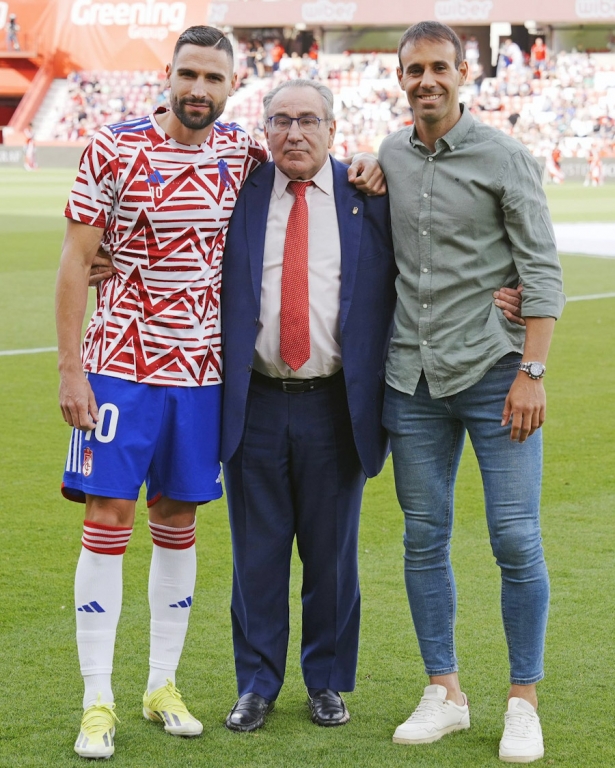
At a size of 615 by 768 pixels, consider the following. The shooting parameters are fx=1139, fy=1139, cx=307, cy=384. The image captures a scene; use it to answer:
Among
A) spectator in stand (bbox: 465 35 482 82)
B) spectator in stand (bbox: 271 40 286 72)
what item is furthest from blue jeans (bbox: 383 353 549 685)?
spectator in stand (bbox: 271 40 286 72)

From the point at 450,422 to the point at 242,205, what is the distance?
89 cm

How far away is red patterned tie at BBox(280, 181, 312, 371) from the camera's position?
334cm

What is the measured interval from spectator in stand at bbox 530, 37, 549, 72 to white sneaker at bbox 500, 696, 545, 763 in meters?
41.9

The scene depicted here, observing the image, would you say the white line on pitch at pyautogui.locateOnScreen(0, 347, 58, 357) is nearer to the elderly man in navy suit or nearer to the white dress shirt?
the elderly man in navy suit

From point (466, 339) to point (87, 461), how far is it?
1145 millimetres

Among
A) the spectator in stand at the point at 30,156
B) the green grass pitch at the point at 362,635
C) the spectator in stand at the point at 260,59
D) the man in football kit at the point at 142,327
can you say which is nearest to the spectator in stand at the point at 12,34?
the spectator in stand at the point at 30,156

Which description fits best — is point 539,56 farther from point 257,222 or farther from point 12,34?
point 257,222

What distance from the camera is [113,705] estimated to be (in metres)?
3.36

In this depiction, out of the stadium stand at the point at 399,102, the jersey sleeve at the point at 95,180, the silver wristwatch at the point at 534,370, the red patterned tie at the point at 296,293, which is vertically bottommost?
the silver wristwatch at the point at 534,370

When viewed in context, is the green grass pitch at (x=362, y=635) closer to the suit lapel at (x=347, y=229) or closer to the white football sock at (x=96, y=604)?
the white football sock at (x=96, y=604)

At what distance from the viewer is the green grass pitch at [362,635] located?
3.32 meters

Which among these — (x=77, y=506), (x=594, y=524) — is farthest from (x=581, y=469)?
(x=77, y=506)

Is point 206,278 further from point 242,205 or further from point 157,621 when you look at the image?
point 157,621

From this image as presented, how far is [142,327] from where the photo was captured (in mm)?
3281
